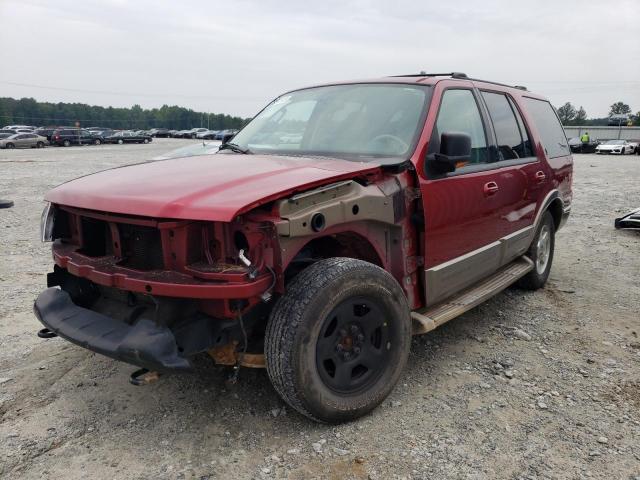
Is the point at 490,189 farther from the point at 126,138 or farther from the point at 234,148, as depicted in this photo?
the point at 126,138

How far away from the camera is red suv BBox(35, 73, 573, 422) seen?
2547 mm

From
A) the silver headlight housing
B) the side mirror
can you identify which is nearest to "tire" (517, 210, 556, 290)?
the side mirror

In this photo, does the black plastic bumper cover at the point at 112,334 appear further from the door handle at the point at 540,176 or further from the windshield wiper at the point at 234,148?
the door handle at the point at 540,176

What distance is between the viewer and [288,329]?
2625 mm

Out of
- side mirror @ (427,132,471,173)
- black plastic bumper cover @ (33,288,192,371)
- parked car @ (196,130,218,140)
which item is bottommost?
black plastic bumper cover @ (33,288,192,371)

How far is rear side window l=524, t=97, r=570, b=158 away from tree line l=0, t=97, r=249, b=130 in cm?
8456

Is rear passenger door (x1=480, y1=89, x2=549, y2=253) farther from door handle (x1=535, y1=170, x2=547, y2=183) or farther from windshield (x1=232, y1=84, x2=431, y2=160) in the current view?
windshield (x1=232, y1=84, x2=431, y2=160)

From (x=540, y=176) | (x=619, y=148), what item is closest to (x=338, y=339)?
(x=540, y=176)

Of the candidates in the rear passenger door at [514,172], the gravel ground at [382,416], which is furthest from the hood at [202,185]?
the rear passenger door at [514,172]

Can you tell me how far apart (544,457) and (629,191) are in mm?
14169

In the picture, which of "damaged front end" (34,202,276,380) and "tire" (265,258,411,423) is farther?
"tire" (265,258,411,423)

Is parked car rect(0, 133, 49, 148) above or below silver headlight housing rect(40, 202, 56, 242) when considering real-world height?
above

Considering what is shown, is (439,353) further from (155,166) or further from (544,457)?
(155,166)

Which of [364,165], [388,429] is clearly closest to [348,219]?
[364,165]
